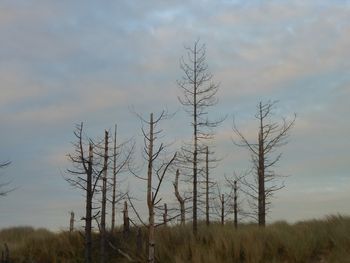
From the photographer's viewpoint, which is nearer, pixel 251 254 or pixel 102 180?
pixel 251 254

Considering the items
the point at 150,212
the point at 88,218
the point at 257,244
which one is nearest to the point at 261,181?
the point at 257,244

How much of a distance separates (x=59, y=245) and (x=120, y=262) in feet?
14.1

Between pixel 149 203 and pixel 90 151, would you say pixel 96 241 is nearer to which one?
pixel 90 151

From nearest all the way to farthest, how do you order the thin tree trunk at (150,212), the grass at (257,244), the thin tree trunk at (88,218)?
the thin tree trunk at (150,212) → the grass at (257,244) → the thin tree trunk at (88,218)

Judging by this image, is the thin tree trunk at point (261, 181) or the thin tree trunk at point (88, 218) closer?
the thin tree trunk at point (88, 218)

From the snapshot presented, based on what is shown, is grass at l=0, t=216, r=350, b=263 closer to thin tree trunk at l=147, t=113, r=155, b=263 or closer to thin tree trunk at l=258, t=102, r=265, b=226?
thin tree trunk at l=258, t=102, r=265, b=226

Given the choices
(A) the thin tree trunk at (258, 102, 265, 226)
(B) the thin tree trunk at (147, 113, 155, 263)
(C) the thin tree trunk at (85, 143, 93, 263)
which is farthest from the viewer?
(A) the thin tree trunk at (258, 102, 265, 226)

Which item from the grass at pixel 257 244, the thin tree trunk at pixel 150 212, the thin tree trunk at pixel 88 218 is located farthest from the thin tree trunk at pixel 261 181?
the thin tree trunk at pixel 150 212

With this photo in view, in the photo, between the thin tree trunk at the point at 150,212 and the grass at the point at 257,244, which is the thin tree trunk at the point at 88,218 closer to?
the grass at the point at 257,244

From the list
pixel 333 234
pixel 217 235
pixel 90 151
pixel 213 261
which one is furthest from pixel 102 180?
pixel 333 234

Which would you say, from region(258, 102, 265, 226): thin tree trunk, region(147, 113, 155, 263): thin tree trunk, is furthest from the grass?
region(147, 113, 155, 263): thin tree trunk

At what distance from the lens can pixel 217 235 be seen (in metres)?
21.0

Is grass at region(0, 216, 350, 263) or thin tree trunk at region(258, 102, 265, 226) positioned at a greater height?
thin tree trunk at region(258, 102, 265, 226)

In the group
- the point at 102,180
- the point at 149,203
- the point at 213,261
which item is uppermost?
the point at 102,180
